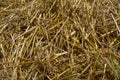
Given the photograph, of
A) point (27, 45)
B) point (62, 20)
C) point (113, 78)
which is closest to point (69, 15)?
point (62, 20)

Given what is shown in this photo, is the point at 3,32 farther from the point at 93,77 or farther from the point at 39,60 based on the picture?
the point at 93,77

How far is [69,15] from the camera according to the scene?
8.96ft

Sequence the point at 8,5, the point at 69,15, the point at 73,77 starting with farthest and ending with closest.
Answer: the point at 8,5, the point at 69,15, the point at 73,77

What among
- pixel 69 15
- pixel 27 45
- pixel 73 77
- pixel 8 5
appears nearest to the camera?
pixel 73 77

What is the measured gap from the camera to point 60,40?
258cm

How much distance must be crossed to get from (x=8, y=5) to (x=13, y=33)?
0.36m

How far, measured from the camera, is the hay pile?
242 cm

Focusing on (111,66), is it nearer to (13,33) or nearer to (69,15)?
(69,15)

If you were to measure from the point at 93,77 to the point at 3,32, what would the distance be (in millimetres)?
788

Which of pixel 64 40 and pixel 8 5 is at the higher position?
pixel 8 5

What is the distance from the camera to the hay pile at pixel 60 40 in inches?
95.3

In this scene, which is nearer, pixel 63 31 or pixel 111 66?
pixel 111 66

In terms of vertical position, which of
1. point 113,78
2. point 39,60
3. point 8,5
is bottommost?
point 113,78

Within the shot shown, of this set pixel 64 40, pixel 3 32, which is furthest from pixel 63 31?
pixel 3 32
